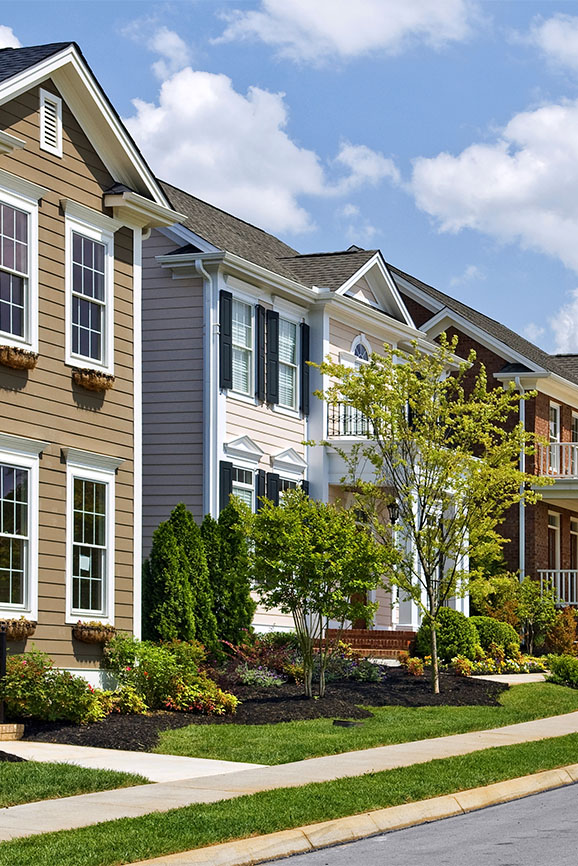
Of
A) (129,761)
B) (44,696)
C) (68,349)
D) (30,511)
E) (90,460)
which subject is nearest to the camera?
(129,761)

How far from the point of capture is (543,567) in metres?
36.9

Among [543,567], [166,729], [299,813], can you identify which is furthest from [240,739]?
[543,567]

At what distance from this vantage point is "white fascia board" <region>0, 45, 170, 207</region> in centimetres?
1720

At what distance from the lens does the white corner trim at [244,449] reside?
24047 millimetres

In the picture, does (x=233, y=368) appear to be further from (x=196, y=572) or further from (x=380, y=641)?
(x=380, y=641)

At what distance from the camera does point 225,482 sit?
2375cm

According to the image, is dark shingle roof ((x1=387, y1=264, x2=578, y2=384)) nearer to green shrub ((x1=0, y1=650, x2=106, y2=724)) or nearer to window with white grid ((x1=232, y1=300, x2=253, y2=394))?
window with white grid ((x1=232, y1=300, x2=253, y2=394))

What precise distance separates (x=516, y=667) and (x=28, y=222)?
13.3 metres

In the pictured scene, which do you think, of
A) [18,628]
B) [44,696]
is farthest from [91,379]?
[44,696]

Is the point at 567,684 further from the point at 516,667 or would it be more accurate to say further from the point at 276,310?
the point at 276,310

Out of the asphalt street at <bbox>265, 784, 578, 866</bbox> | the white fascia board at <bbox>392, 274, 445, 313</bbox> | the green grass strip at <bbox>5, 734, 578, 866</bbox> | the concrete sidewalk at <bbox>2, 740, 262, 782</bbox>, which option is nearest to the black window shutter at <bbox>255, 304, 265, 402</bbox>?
the concrete sidewalk at <bbox>2, 740, 262, 782</bbox>

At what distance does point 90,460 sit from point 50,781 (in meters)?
7.13

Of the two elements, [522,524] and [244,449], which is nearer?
[244,449]

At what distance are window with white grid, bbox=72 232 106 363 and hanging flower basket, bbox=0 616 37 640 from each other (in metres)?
3.85
